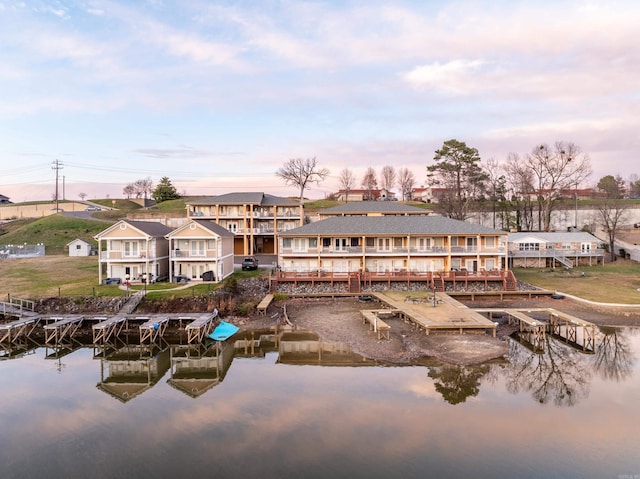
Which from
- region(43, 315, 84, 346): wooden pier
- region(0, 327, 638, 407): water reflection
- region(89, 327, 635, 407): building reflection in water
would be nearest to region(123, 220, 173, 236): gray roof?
region(43, 315, 84, 346): wooden pier

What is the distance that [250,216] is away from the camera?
58.6 meters

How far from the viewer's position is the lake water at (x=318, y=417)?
Result: 1371 cm

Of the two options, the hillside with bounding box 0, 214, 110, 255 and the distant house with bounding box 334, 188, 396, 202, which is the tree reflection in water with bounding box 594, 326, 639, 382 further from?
the distant house with bounding box 334, 188, 396, 202

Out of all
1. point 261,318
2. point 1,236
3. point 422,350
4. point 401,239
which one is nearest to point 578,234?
point 401,239

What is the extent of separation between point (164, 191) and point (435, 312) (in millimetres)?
78786

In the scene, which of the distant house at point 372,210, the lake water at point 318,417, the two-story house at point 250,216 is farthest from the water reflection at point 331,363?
the two-story house at point 250,216

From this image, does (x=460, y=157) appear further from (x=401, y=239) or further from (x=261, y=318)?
(x=261, y=318)

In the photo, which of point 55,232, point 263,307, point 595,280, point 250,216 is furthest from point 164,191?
point 595,280

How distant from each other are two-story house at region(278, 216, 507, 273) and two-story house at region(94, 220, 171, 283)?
41.0ft

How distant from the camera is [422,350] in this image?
24375mm

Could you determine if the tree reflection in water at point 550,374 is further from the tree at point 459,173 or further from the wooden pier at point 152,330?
the tree at point 459,173

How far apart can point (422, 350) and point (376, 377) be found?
4664 millimetres

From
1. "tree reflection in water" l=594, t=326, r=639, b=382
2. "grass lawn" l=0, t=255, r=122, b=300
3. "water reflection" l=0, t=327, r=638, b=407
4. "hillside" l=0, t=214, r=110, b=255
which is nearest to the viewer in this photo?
"water reflection" l=0, t=327, r=638, b=407

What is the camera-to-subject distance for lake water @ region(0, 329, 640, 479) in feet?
45.0
